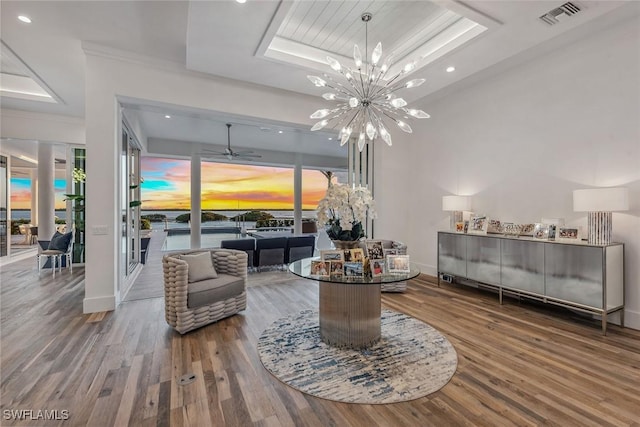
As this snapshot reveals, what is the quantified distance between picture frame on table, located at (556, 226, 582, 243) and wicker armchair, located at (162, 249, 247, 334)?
13.2 ft

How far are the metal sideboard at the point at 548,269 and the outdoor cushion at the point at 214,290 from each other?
347 cm

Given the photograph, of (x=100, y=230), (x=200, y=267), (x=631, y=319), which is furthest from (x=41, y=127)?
(x=631, y=319)

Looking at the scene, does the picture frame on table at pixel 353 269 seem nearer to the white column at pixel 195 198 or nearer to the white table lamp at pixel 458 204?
the white table lamp at pixel 458 204

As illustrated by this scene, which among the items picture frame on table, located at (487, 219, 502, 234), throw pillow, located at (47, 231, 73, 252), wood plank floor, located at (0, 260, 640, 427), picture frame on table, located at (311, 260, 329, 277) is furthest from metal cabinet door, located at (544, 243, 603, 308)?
throw pillow, located at (47, 231, 73, 252)

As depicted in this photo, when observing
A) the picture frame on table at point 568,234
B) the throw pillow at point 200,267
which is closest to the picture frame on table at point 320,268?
the throw pillow at point 200,267

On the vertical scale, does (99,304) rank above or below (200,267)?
below

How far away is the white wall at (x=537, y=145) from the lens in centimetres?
333

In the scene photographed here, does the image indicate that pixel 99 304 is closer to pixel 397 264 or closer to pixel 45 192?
pixel 397 264

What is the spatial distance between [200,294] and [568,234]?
4468 mm

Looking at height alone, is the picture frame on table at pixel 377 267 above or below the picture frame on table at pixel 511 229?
below

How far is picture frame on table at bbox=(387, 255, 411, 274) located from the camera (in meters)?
2.79

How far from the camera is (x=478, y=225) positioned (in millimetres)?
4523

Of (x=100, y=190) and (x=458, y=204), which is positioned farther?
(x=458, y=204)

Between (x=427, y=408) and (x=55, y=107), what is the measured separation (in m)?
8.15
